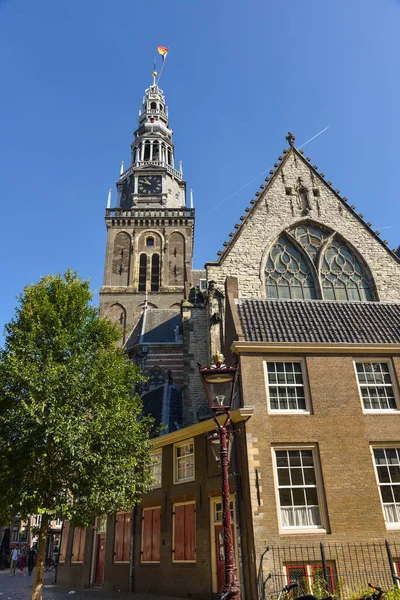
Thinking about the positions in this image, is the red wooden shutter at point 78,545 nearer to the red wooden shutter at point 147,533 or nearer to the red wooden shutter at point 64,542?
the red wooden shutter at point 64,542

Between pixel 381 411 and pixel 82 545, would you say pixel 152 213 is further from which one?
pixel 381 411

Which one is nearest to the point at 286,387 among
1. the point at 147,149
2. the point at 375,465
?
the point at 375,465

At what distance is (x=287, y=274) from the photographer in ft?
64.3

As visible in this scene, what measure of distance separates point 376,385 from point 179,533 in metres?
7.57

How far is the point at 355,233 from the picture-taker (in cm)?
2066

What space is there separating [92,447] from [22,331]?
12.5 ft

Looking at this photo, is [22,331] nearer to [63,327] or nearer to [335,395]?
[63,327]

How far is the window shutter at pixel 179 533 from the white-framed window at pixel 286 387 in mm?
4839

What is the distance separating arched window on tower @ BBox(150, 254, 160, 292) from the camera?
39719mm

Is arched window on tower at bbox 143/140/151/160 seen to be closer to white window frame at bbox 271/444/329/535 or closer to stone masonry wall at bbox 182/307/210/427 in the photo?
stone masonry wall at bbox 182/307/210/427

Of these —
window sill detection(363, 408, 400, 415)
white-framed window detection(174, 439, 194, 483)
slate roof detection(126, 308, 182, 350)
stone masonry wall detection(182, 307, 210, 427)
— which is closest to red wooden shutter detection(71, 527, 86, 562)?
stone masonry wall detection(182, 307, 210, 427)

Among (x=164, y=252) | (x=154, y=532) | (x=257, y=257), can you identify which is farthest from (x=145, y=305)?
(x=154, y=532)

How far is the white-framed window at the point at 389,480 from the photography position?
11422mm

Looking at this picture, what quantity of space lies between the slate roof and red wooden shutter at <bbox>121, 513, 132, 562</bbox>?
12.6 meters
